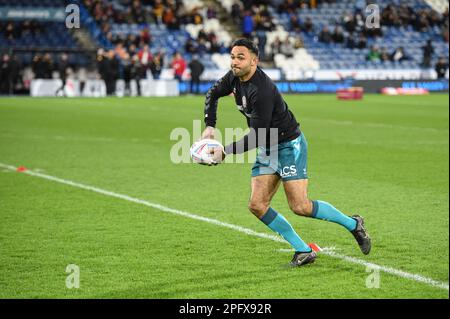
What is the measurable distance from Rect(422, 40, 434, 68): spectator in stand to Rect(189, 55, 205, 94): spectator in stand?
14.1 meters

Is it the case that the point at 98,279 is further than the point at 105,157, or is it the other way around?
the point at 105,157

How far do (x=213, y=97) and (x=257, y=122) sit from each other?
0.77m

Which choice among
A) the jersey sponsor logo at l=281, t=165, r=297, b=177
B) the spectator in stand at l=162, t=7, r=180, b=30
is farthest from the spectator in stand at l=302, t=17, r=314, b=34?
the jersey sponsor logo at l=281, t=165, r=297, b=177

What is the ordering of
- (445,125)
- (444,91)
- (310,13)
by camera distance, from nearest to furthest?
(445,125) → (444,91) → (310,13)

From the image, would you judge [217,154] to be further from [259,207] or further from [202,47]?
[202,47]

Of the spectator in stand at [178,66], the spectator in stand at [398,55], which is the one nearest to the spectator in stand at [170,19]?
the spectator in stand at [178,66]

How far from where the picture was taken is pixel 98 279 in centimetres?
746

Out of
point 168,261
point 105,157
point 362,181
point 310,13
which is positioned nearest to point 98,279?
point 168,261

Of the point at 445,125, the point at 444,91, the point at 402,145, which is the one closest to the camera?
the point at 402,145

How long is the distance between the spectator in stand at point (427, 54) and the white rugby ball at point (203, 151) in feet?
136

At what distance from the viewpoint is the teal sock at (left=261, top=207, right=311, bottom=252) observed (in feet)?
26.6
